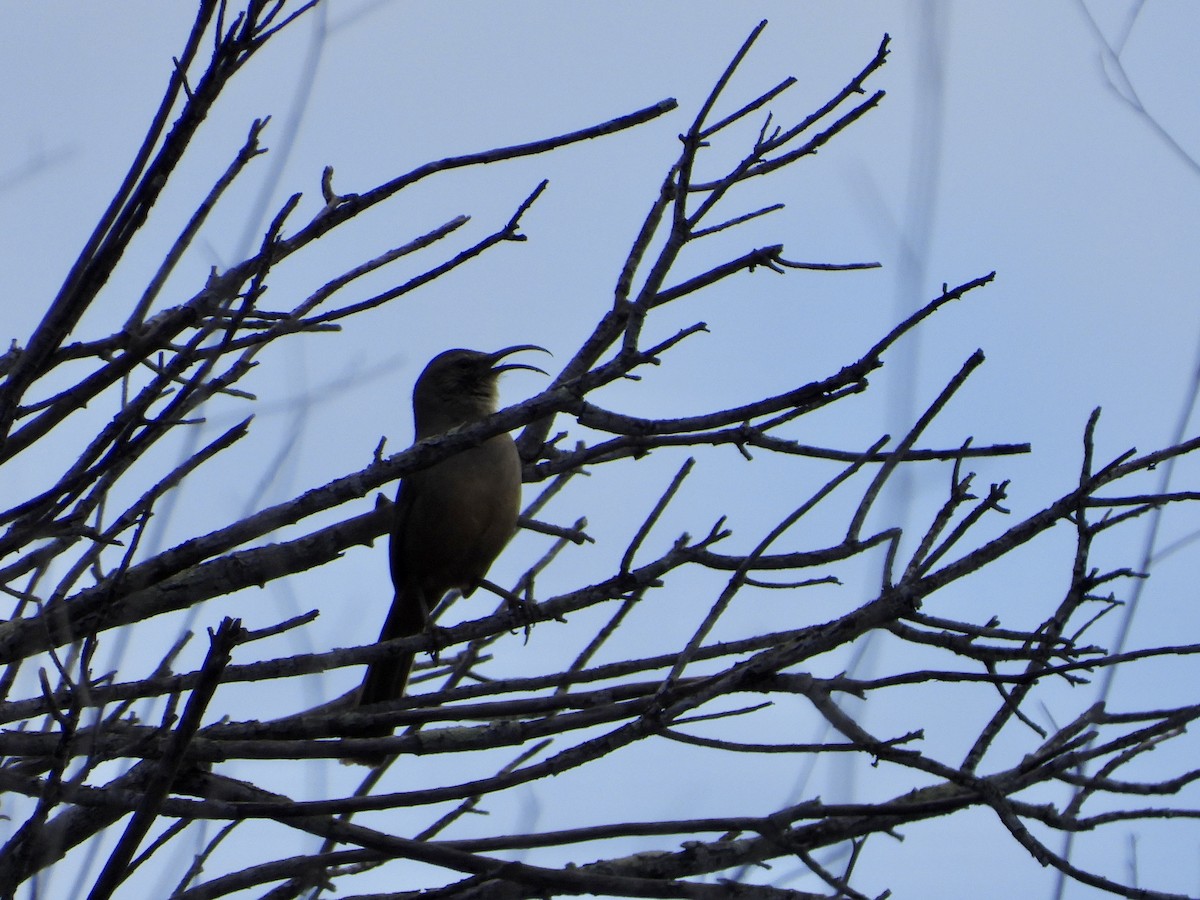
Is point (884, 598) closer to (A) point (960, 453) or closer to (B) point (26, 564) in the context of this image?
(A) point (960, 453)

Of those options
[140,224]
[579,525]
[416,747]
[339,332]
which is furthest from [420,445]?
[579,525]

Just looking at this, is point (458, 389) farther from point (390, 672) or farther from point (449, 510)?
point (390, 672)

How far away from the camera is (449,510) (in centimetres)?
627

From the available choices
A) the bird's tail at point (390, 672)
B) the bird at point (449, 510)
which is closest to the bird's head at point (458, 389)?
the bird at point (449, 510)

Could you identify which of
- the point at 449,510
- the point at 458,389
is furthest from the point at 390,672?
the point at 458,389

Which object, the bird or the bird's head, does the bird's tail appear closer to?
the bird

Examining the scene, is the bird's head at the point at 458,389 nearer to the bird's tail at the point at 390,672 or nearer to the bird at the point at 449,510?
the bird at the point at 449,510

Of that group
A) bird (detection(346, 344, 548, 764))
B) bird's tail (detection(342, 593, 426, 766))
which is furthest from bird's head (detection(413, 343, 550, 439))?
bird's tail (detection(342, 593, 426, 766))

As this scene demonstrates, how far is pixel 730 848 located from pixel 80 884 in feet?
4.55

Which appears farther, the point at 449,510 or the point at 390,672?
the point at 449,510

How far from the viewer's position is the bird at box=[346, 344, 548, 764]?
594cm

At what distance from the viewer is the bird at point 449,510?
5941mm

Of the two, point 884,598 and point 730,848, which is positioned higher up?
point 884,598

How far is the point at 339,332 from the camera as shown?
10.3 ft
